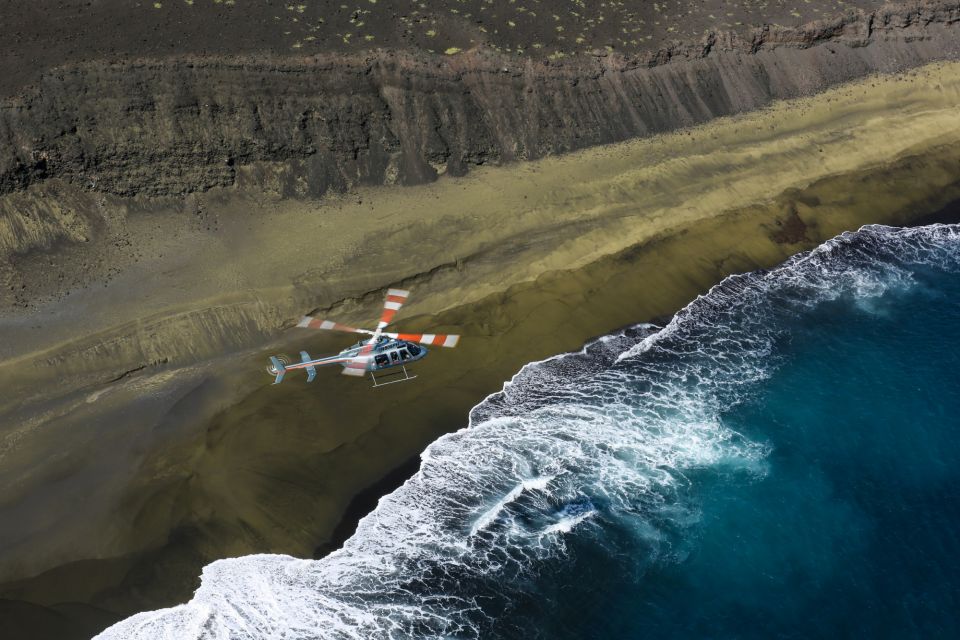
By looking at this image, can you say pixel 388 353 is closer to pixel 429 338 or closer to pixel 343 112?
pixel 429 338

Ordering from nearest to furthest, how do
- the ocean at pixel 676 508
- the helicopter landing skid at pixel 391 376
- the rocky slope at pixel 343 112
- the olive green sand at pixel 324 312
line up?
the ocean at pixel 676 508
the olive green sand at pixel 324 312
the helicopter landing skid at pixel 391 376
the rocky slope at pixel 343 112

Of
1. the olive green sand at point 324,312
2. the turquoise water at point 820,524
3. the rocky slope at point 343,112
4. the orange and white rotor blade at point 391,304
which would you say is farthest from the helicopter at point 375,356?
the rocky slope at point 343,112

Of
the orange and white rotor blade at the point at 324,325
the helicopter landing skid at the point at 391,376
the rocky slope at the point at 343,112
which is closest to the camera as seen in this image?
the helicopter landing skid at the point at 391,376

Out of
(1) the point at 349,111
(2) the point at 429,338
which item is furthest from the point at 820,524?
(1) the point at 349,111

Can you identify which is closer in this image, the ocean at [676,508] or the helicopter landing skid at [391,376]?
the ocean at [676,508]

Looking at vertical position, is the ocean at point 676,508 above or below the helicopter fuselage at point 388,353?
below

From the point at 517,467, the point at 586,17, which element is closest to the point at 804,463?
the point at 517,467

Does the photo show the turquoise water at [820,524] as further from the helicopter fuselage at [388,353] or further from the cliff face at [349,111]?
the cliff face at [349,111]

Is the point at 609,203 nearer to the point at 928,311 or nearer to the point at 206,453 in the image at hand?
the point at 928,311
